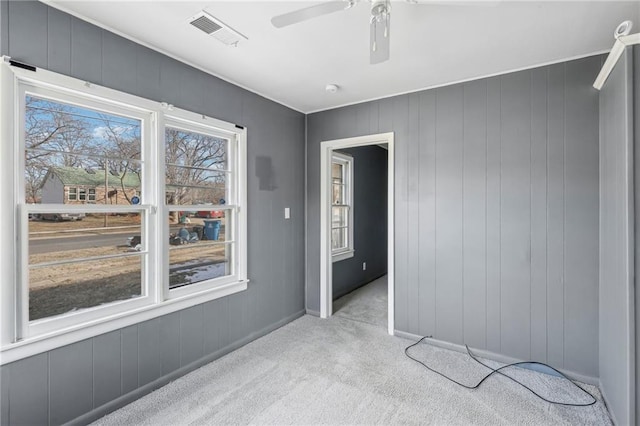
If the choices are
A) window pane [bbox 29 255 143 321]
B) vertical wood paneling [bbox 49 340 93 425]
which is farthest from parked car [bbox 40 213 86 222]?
vertical wood paneling [bbox 49 340 93 425]

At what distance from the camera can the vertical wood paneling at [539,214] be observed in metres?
2.48

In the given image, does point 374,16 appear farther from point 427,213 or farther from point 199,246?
point 199,246

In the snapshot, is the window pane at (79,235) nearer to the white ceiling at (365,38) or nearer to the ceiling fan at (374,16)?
the white ceiling at (365,38)

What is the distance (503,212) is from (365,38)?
1848 mm

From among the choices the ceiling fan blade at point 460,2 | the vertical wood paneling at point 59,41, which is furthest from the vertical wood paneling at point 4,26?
the ceiling fan blade at point 460,2

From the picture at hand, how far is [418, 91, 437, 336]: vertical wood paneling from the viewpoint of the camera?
298 centimetres

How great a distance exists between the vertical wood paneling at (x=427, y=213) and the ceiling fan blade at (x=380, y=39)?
1.50 meters

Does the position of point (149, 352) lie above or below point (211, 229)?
below

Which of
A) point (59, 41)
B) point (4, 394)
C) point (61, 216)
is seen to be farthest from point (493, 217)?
point (4, 394)

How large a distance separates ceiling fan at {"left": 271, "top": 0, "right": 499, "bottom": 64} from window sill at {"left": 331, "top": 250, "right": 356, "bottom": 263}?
10.4 feet

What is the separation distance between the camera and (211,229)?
278 centimetres

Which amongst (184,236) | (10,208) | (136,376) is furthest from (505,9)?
(136,376)

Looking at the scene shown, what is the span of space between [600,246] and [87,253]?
3.60 m

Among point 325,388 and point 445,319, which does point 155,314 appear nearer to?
point 325,388
